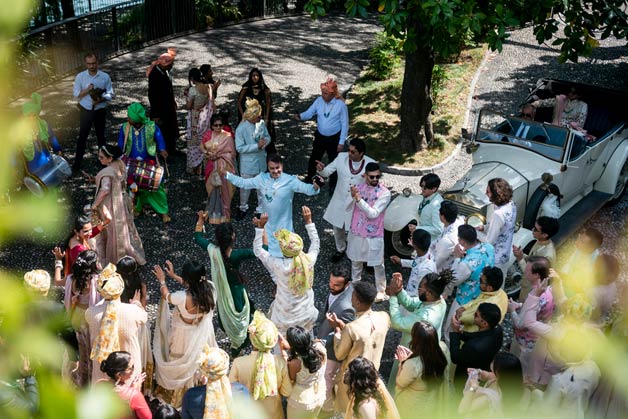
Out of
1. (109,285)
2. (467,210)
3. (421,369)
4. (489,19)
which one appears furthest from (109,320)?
(489,19)

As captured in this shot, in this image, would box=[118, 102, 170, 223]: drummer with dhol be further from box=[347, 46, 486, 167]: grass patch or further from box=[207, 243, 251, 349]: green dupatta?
box=[347, 46, 486, 167]: grass patch

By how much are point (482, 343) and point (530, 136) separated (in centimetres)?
470

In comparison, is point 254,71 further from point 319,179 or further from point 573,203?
point 573,203

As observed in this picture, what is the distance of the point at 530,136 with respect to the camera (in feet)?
29.6

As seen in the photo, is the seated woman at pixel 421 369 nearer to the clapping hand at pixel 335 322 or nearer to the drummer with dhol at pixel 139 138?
the clapping hand at pixel 335 322

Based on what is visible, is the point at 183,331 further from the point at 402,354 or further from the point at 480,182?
the point at 480,182

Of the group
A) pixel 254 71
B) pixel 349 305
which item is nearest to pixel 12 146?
pixel 349 305

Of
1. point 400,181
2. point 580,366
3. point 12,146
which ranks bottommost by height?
point 400,181

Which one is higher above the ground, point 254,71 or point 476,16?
point 476,16

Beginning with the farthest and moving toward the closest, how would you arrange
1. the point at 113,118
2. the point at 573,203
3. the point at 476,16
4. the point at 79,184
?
the point at 113,118
the point at 79,184
the point at 573,203
the point at 476,16

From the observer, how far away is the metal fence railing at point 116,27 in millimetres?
13688

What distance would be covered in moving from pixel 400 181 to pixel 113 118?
553 centimetres

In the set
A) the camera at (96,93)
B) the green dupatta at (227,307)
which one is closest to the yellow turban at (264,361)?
the green dupatta at (227,307)

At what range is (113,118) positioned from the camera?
41.0 ft
